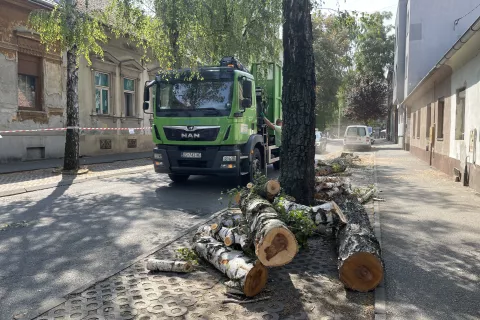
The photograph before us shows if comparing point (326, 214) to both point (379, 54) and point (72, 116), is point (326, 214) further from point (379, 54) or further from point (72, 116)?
point (379, 54)

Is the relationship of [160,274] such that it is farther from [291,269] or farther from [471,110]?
[471,110]

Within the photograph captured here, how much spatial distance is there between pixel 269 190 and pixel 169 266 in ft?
6.15

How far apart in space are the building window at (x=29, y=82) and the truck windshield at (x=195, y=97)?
7463mm

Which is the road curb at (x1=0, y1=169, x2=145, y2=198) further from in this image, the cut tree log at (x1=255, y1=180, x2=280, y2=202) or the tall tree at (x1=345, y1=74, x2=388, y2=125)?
the tall tree at (x1=345, y1=74, x2=388, y2=125)

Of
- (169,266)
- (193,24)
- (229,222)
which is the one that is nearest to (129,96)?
(193,24)

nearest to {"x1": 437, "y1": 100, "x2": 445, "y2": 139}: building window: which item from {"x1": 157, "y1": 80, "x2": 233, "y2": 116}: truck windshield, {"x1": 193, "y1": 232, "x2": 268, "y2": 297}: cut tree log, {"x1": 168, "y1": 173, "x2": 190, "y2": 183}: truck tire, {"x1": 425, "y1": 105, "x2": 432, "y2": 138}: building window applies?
{"x1": 425, "y1": 105, "x2": 432, "y2": 138}: building window

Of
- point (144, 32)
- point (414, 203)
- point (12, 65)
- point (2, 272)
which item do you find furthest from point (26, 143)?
point (414, 203)

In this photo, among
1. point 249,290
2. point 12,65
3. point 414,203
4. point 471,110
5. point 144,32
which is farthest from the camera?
point 12,65

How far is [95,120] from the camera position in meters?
18.1

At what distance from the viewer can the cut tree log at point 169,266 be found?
4273mm

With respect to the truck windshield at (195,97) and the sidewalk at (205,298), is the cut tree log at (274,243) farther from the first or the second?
the truck windshield at (195,97)

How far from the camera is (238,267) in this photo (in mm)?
3828

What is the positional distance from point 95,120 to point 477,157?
14.8 m

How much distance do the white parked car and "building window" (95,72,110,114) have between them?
54.2 ft
